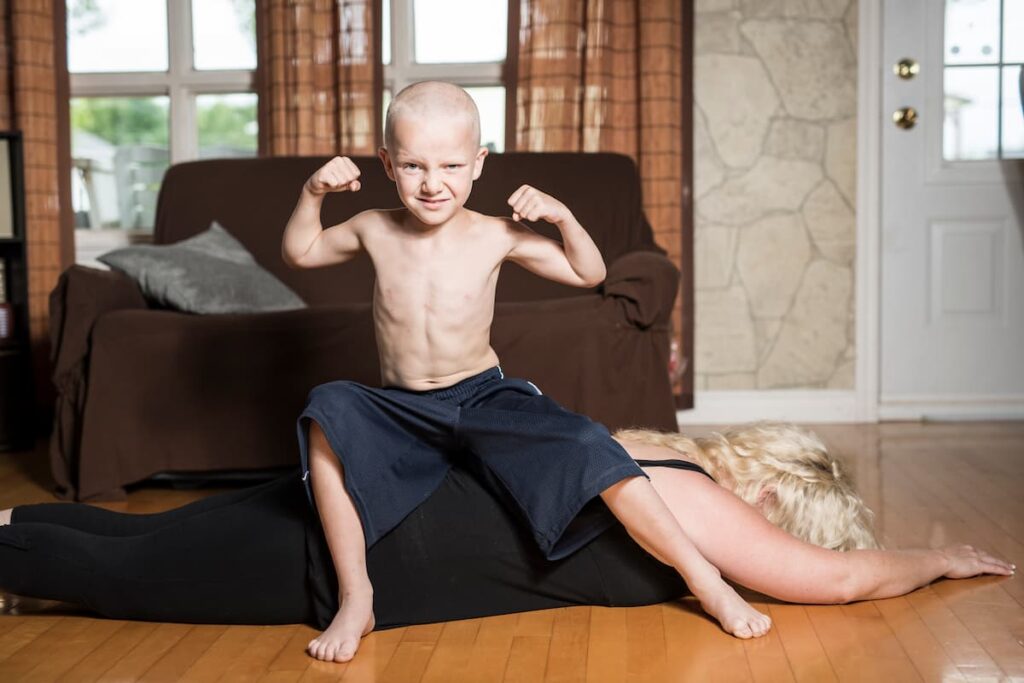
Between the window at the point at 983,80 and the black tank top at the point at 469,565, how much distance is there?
3059mm

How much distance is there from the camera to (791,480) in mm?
1862

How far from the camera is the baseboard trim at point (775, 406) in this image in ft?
14.6

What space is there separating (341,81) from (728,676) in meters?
3.27

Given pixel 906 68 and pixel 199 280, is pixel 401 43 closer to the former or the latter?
pixel 199 280

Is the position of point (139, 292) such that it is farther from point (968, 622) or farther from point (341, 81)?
point (968, 622)

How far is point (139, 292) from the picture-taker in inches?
133

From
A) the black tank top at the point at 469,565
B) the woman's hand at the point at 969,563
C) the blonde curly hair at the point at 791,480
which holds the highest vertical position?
the blonde curly hair at the point at 791,480

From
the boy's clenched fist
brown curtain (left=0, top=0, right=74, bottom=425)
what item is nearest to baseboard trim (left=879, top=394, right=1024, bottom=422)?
the boy's clenched fist

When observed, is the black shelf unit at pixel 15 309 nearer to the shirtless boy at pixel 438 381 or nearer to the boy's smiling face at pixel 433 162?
the shirtless boy at pixel 438 381

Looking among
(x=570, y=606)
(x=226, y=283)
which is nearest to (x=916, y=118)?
(x=226, y=283)

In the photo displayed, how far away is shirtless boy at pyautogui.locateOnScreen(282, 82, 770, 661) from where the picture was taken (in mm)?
1771

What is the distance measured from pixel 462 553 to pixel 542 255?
21.3 inches

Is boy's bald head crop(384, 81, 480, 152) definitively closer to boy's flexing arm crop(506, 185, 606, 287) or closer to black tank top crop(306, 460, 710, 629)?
boy's flexing arm crop(506, 185, 606, 287)

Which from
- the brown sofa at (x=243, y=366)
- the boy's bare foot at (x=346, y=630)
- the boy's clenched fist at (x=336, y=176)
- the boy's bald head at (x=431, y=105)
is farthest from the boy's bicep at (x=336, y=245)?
the brown sofa at (x=243, y=366)
